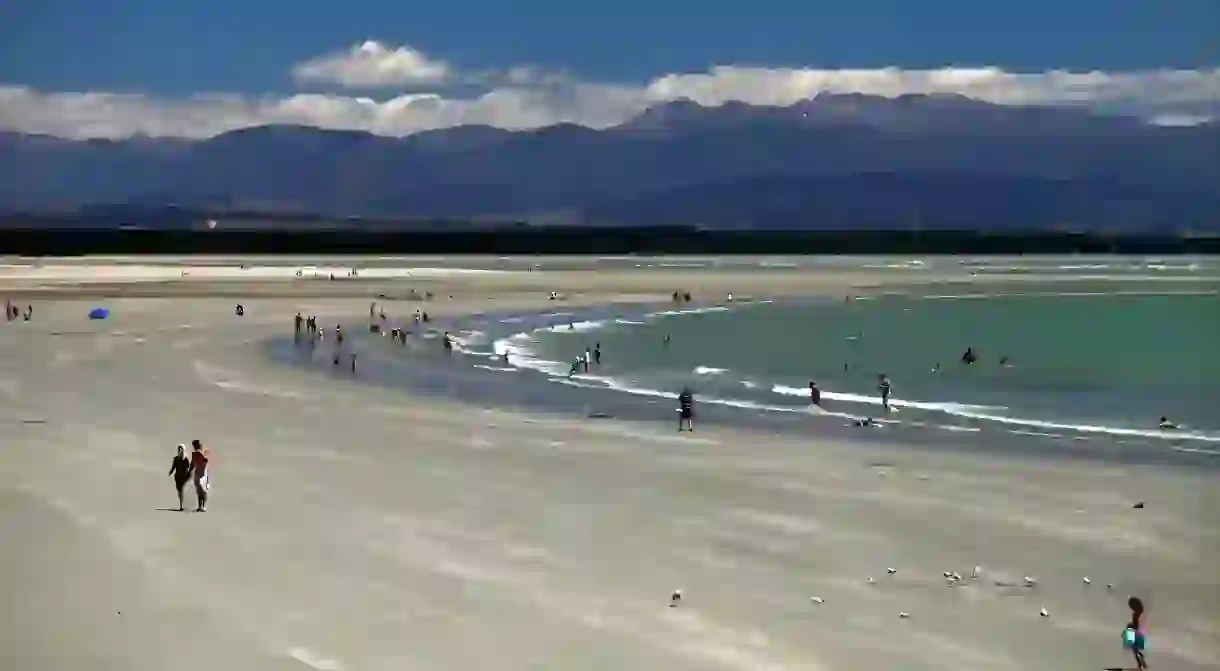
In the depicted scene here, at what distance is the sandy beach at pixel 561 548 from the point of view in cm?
1180

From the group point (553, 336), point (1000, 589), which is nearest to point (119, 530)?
point (1000, 589)

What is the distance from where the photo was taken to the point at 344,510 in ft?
55.9

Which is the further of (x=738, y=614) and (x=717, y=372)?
(x=717, y=372)

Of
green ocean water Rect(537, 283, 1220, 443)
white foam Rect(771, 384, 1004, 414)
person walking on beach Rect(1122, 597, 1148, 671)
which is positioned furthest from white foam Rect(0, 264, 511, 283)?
person walking on beach Rect(1122, 597, 1148, 671)

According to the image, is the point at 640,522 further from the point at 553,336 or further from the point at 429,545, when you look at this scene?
the point at 553,336

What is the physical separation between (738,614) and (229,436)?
12633mm

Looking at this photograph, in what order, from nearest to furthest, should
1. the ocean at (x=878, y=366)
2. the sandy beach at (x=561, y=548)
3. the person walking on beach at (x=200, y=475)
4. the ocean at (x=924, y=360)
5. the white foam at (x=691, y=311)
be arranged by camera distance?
the sandy beach at (x=561, y=548) < the person walking on beach at (x=200, y=475) < the ocean at (x=878, y=366) < the ocean at (x=924, y=360) < the white foam at (x=691, y=311)

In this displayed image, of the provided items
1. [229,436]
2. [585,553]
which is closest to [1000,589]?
[585,553]

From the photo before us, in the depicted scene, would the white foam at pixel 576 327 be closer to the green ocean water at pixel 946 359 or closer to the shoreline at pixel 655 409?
the green ocean water at pixel 946 359

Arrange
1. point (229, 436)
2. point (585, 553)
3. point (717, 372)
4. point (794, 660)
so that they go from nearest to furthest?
1. point (794, 660)
2. point (585, 553)
3. point (229, 436)
4. point (717, 372)

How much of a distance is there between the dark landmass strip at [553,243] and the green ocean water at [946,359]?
229ft

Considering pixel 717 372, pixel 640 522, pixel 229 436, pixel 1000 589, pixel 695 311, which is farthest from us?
pixel 695 311

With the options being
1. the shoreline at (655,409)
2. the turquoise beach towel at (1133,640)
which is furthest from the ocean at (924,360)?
the turquoise beach towel at (1133,640)

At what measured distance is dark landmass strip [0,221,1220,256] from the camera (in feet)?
403
